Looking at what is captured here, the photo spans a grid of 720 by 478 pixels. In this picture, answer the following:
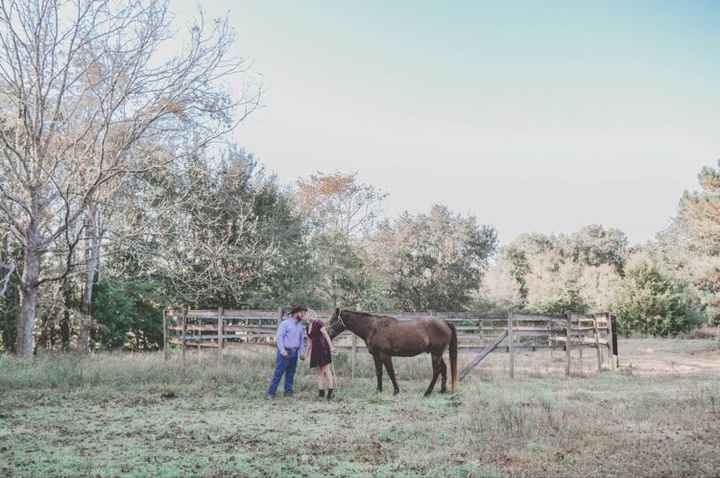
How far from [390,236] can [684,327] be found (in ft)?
58.3

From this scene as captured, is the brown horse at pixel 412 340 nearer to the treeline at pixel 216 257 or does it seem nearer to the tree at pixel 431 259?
the treeline at pixel 216 257

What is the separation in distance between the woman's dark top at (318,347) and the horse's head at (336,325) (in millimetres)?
667

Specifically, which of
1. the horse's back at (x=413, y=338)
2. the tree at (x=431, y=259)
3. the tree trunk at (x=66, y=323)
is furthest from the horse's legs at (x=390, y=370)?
the tree at (x=431, y=259)

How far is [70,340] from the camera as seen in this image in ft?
63.5

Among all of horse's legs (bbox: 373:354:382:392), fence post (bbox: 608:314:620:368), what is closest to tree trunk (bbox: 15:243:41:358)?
horse's legs (bbox: 373:354:382:392)

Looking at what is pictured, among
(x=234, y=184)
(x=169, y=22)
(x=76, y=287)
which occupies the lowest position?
(x=76, y=287)

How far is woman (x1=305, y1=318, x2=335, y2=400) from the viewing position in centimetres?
1059

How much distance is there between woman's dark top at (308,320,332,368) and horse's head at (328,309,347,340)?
67cm

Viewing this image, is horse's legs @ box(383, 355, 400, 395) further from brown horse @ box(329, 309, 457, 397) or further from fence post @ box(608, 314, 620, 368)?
fence post @ box(608, 314, 620, 368)

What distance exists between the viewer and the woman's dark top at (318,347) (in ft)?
35.3

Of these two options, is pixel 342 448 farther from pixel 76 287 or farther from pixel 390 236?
pixel 390 236

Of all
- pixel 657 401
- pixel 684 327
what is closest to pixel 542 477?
pixel 657 401

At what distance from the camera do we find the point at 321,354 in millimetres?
10758

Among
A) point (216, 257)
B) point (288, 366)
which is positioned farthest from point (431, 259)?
point (288, 366)
